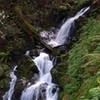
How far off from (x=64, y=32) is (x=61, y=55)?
262 centimetres

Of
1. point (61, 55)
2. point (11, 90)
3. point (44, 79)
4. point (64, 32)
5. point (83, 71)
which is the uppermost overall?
point (64, 32)

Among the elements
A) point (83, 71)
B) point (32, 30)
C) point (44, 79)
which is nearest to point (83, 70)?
point (83, 71)

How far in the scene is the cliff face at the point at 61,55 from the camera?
699 centimetres

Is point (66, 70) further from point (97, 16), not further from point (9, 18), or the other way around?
point (9, 18)

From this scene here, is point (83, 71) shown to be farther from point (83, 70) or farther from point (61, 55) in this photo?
point (61, 55)

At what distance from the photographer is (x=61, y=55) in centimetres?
1042

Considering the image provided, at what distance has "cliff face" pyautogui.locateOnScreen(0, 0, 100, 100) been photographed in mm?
6993

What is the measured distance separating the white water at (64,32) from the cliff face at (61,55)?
50 centimetres

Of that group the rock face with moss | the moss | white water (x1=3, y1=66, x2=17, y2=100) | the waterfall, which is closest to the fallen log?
the waterfall

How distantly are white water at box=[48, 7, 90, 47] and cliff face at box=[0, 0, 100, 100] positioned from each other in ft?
1.63

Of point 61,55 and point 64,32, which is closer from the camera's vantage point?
point 61,55

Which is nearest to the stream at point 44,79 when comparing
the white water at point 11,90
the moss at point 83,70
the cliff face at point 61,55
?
the white water at point 11,90

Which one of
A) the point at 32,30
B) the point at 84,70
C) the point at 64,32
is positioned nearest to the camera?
the point at 84,70

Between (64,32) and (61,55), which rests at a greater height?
(64,32)
